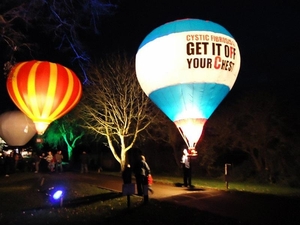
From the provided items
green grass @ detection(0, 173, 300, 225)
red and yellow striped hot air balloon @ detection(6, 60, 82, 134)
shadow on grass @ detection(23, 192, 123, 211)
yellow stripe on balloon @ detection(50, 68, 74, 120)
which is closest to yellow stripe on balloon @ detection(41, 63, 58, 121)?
red and yellow striped hot air balloon @ detection(6, 60, 82, 134)

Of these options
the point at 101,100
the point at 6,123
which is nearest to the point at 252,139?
the point at 101,100

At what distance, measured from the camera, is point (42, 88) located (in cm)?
1567

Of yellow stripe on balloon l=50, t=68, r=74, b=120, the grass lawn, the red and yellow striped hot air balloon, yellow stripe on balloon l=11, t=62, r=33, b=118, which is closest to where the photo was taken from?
the grass lawn

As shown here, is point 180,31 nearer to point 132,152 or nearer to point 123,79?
point 123,79

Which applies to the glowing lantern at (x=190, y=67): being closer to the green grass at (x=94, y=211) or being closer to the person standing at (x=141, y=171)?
the person standing at (x=141, y=171)

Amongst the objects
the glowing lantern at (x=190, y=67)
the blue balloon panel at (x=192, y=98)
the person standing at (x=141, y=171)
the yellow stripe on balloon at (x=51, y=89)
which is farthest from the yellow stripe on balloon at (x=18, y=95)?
the person standing at (x=141, y=171)

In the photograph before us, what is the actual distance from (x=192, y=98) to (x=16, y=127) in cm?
1956

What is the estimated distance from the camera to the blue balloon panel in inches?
516

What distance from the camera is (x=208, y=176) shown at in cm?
2202

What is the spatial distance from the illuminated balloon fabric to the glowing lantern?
1768 centimetres

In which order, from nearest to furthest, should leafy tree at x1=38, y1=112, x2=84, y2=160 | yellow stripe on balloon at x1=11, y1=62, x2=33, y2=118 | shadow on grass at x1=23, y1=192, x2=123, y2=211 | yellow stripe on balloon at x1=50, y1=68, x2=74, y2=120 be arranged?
shadow on grass at x1=23, y1=192, x2=123, y2=211 < yellow stripe on balloon at x1=11, y1=62, x2=33, y2=118 < yellow stripe on balloon at x1=50, y1=68, x2=74, y2=120 < leafy tree at x1=38, y1=112, x2=84, y2=160

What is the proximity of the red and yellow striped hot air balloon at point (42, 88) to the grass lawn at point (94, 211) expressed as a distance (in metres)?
4.01

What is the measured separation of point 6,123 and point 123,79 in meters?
11.5

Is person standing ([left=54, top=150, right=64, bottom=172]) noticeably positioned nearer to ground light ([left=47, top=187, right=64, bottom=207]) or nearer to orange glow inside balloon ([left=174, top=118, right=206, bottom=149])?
ground light ([left=47, top=187, right=64, bottom=207])
